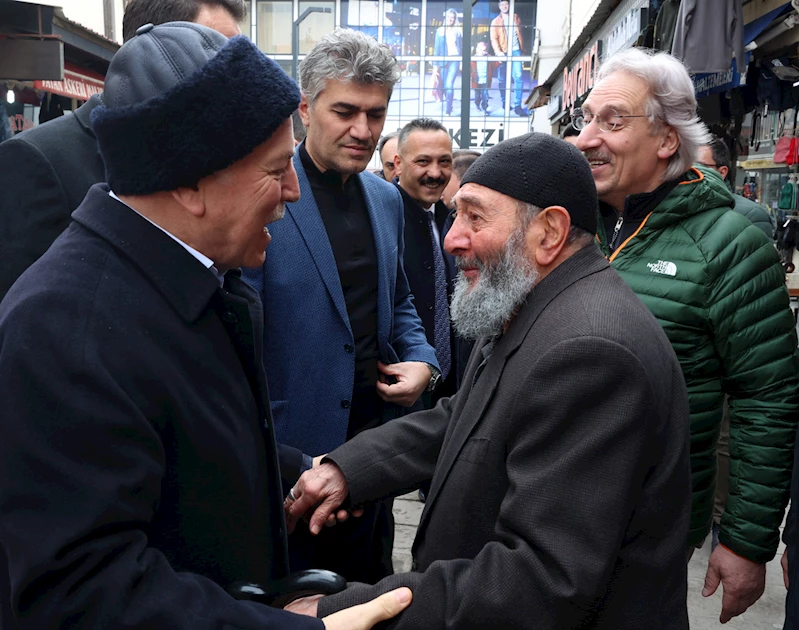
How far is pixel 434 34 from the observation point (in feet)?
152

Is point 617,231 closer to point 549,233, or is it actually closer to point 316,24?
point 549,233

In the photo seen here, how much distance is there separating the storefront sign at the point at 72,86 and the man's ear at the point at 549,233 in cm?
624

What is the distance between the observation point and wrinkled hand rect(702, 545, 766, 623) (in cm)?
241

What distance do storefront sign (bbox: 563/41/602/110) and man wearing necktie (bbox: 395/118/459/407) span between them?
4.12 metres

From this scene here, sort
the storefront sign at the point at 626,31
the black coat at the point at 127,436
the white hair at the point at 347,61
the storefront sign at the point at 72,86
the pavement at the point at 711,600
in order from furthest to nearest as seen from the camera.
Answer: the storefront sign at the point at 72,86 < the storefront sign at the point at 626,31 < the pavement at the point at 711,600 < the white hair at the point at 347,61 < the black coat at the point at 127,436

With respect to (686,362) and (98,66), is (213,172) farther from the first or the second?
(98,66)

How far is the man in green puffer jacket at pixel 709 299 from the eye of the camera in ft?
7.80

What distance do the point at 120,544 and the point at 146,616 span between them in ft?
0.37

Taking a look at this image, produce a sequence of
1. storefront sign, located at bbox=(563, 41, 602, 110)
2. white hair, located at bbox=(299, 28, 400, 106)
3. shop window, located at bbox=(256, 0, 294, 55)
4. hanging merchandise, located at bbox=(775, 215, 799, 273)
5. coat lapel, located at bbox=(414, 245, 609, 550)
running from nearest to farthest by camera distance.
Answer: coat lapel, located at bbox=(414, 245, 609, 550)
white hair, located at bbox=(299, 28, 400, 106)
hanging merchandise, located at bbox=(775, 215, 799, 273)
storefront sign, located at bbox=(563, 41, 602, 110)
shop window, located at bbox=(256, 0, 294, 55)

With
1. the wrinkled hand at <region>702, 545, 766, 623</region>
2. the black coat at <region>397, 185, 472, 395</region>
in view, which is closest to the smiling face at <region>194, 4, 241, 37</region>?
the black coat at <region>397, 185, 472, 395</region>

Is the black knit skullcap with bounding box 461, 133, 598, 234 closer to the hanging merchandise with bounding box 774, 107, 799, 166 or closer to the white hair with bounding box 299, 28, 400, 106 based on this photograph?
the white hair with bounding box 299, 28, 400, 106

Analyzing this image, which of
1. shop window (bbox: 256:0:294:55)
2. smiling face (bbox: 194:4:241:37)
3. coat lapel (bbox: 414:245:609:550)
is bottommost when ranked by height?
coat lapel (bbox: 414:245:609:550)

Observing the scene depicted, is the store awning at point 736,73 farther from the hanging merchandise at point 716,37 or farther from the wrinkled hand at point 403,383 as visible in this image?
the wrinkled hand at point 403,383

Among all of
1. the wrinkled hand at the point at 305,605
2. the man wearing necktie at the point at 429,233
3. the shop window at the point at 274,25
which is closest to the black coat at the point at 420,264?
the man wearing necktie at the point at 429,233
